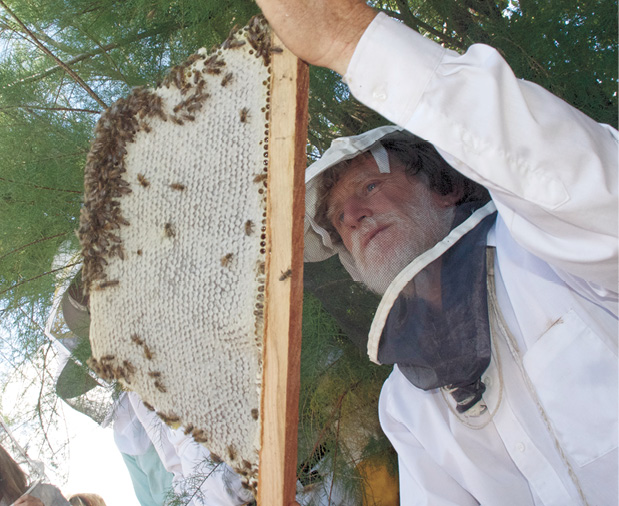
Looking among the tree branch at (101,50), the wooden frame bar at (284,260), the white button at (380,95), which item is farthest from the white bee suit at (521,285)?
the tree branch at (101,50)

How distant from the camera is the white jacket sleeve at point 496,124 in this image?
2.70 feet

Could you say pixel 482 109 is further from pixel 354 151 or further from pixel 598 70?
pixel 598 70

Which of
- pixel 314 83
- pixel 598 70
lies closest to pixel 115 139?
pixel 314 83

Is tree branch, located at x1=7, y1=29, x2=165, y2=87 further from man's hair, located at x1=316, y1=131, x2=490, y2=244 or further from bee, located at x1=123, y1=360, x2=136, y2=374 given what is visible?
bee, located at x1=123, y1=360, x2=136, y2=374

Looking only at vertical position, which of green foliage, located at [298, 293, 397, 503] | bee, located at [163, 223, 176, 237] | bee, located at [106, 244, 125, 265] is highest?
bee, located at [163, 223, 176, 237]

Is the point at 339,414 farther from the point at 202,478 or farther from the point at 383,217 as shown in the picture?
the point at 383,217

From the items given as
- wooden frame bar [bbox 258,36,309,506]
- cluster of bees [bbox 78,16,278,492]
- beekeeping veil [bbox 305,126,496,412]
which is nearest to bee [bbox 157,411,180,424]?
cluster of bees [bbox 78,16,278,492]

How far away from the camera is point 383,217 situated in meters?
1.43

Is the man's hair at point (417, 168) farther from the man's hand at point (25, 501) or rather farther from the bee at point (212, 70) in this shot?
the man's hand at point (25, 501)

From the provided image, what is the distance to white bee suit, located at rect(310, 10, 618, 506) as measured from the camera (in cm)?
83

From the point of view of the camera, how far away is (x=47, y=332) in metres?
2.05

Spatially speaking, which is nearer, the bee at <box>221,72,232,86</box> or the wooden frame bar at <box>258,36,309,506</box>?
the wooden frame bar at <box>258,36,309,506</box>

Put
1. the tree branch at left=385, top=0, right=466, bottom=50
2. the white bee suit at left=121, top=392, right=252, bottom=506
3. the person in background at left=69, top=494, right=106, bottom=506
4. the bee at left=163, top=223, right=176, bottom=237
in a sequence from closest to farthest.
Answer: the bee at left=163, top=223, right=176, bottom=237, the tree branch at left=385, top=0, right=466, bottom=50, the white bee suit at left=121, top=392, right=252, bottom=506, the person in background at left=69, top=494, right=106, bottom=506

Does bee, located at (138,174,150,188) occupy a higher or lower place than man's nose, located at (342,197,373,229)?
higher
